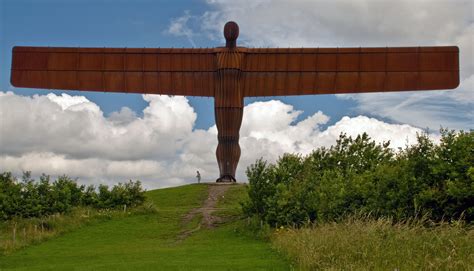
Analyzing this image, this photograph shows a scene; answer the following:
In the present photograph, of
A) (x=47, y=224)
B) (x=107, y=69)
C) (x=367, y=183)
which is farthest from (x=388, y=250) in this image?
(x=107, y=69)

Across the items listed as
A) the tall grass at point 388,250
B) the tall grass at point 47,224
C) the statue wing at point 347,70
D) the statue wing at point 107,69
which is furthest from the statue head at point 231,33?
the tall grass at point 388,250

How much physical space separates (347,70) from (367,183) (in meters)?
15.2

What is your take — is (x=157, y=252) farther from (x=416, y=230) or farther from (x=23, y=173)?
(x=23, y=173)

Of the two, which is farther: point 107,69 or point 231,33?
point 107,69

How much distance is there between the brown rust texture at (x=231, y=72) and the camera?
34062 millimetres

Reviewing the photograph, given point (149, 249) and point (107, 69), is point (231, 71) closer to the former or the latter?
point (107, 69)

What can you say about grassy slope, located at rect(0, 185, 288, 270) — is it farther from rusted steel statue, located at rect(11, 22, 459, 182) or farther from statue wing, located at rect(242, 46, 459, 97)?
statue wing, located at rect(242, 46, 459, 97)

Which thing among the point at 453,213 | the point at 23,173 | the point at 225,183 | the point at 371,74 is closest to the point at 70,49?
the point at 23,173

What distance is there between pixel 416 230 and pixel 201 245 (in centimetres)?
965

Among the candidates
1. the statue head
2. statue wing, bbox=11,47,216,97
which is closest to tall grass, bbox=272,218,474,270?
the statue head

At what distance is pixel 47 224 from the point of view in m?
26.3

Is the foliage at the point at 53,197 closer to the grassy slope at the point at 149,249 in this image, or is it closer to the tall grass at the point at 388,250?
the grassy slope at the point at 149,249

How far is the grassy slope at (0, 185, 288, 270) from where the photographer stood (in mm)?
16031

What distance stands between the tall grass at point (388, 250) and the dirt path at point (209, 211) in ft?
37.4
